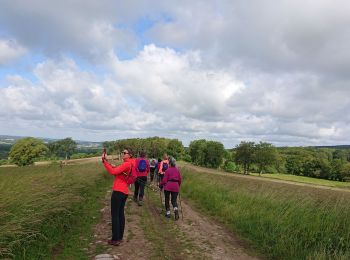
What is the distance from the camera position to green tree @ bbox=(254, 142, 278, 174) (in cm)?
11044

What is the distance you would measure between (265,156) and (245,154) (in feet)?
24.0

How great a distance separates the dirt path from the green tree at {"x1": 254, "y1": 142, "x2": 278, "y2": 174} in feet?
335

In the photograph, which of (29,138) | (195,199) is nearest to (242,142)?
(29,138)

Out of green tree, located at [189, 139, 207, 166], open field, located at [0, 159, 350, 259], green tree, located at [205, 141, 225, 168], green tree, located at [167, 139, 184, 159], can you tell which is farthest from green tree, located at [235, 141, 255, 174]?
open field, located at [0, 159, 350, 259]

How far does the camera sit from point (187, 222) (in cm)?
1172

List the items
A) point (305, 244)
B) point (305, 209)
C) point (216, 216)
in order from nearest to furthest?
point (305, 244) < point (305, 209) < point (216, 216)

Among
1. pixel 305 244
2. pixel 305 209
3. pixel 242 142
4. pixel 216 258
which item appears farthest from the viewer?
pixel 242 142

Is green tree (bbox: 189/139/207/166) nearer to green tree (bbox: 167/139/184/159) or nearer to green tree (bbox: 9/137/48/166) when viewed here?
green tree (bbox: 167/139/184/159)

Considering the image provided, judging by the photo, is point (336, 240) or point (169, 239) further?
point (169, 239)

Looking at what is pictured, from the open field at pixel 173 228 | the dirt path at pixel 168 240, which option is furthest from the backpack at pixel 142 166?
the dirt path at pixel 168 240

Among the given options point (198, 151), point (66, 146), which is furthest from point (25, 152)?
point (198, 151)

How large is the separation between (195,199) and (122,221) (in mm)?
8833

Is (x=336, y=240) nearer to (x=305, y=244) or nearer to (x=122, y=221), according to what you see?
(x=305, y=244)

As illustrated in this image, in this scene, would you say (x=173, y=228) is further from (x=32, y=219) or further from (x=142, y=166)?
(x=142, y=166)
